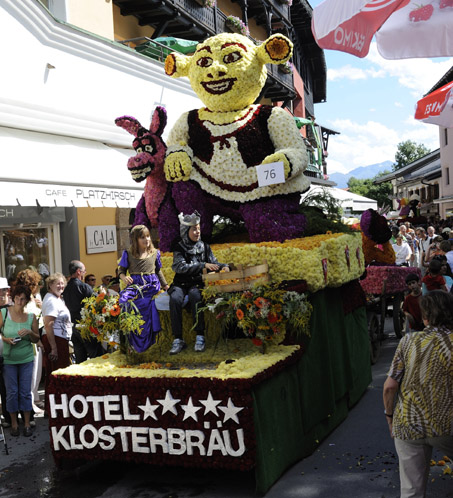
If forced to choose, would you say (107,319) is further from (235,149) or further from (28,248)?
(28,248)

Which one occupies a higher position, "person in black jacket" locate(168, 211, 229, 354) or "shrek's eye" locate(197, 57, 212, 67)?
"shrek's eye" locate(197, 57, 212, 67)

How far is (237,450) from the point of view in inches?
181

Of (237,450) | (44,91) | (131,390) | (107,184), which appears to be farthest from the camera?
(44,91)

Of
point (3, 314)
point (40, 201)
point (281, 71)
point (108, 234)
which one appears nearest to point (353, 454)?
point (3, 314)

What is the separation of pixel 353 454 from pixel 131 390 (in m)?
2.05

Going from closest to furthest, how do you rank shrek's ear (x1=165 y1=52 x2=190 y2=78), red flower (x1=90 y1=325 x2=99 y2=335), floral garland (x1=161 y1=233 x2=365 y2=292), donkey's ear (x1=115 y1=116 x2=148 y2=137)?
red flower (x1=90 y1=325 x2=99 y2=335) → floral garland (x1=161 y1=233 x2=365 y2=292) → donkey's ear (x1=115 y1=116 x2=148 y2=137) → shrek's ear (x1=165 y1=52 x2=190 y2=78)

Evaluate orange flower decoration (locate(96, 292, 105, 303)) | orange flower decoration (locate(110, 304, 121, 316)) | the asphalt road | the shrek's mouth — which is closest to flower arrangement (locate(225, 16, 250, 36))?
the shrek's mouth

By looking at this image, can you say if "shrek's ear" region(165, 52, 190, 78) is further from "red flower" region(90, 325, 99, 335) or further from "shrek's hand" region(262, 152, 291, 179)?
"red flower" region(90, 325, 99, 335)

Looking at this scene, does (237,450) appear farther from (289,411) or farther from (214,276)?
(214,276)

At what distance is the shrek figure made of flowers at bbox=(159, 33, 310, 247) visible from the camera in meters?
6.40

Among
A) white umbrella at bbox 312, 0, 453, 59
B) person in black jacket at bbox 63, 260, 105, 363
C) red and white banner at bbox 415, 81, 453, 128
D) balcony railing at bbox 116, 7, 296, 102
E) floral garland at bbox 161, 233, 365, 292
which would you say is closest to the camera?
white umbrella at bbox 312, 0, 453, 59

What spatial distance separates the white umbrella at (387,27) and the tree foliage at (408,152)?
8412 cm

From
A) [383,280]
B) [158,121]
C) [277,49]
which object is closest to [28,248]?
[158,121]

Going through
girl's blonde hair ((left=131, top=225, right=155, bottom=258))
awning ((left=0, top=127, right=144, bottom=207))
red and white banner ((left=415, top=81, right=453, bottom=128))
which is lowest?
girl's blonde hair ((left=131, top=225, right=155, bottom=258))
